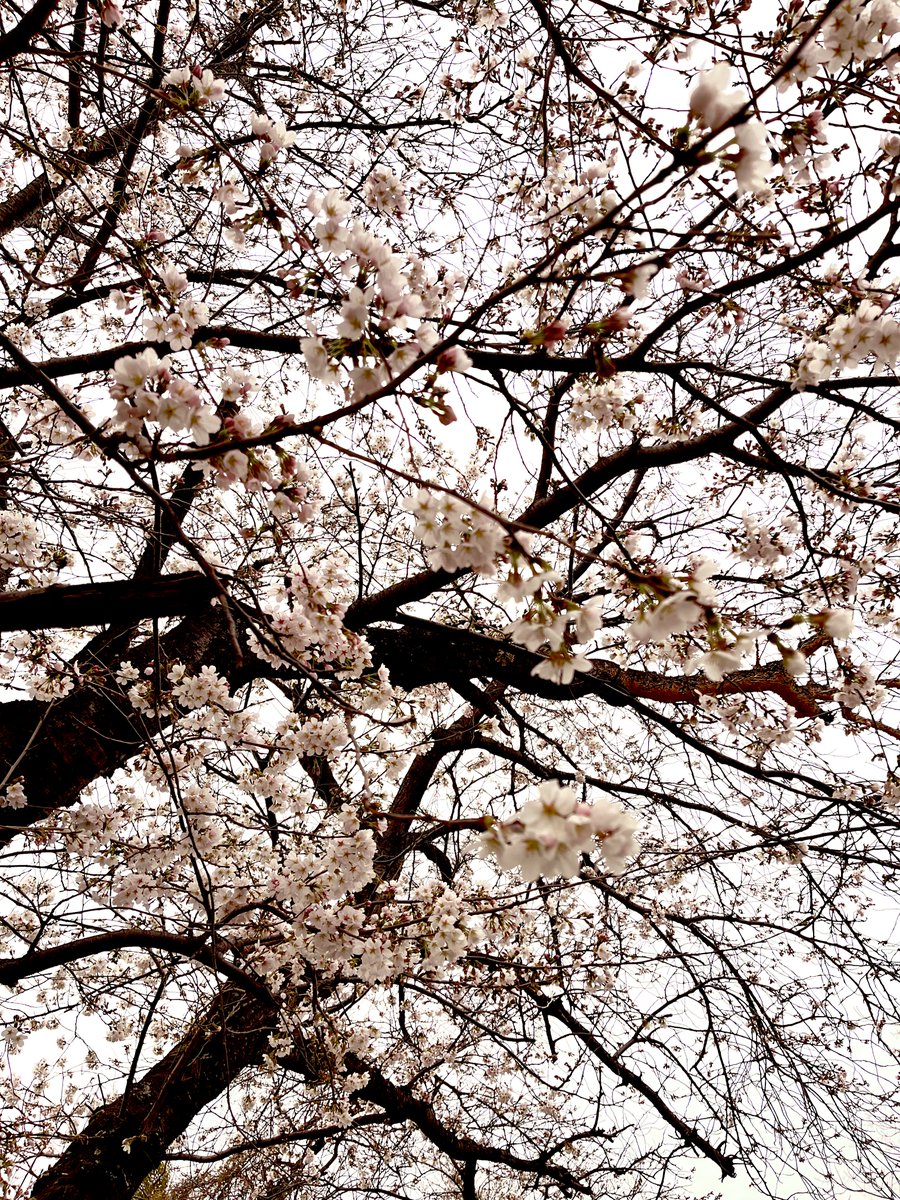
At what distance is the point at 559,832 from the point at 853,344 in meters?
1.37

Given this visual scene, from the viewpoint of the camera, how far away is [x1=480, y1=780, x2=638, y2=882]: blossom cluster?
982 millimetres

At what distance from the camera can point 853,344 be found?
172 centimetres

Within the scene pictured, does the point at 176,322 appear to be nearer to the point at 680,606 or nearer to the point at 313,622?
the point at 313,622

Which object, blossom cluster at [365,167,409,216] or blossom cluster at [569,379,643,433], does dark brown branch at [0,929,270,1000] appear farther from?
blossom cluster at [365,167,409,216]

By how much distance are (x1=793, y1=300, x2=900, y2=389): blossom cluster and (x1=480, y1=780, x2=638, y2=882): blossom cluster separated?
1.28 m

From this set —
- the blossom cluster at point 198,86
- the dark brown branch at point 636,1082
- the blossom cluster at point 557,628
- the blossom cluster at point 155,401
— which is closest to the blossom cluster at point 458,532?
the blossom cluster at point 557,628

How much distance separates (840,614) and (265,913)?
2.57 metres

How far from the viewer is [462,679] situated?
4109mm

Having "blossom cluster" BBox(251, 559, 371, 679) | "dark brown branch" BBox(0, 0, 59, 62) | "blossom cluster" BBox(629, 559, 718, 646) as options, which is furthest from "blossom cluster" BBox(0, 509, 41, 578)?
"blossom cluster" BBox(629, 559, 718, 646)

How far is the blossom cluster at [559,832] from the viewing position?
38.7 inches

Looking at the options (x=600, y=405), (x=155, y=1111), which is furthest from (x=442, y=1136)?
(x=600, y=405)

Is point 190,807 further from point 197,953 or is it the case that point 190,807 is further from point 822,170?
point 822,170

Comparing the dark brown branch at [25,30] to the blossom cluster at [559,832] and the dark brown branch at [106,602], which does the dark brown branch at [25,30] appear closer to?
the dark brown branch at [106,602]

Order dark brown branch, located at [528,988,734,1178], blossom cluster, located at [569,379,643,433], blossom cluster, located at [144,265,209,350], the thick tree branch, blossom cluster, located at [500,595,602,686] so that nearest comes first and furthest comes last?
blossom cluster, located at [500,595,602,686] → blossom cluster, located at [144,265,209,350] → blossom cluster, located at [569,379,643,433] → the thick tree branch → dark brown branch, located at [528,988,734,1178]
